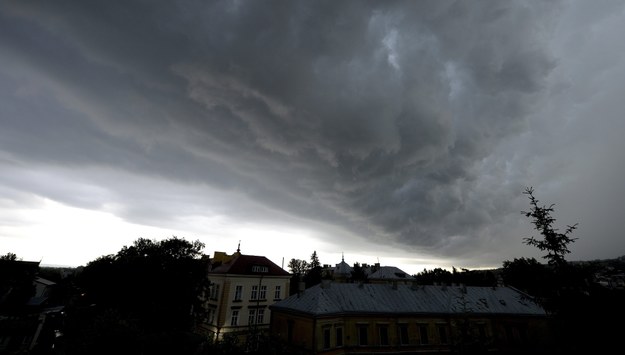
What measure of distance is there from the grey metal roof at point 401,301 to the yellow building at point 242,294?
1442 centimetres

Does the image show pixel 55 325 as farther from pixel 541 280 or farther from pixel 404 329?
pixel 541 280

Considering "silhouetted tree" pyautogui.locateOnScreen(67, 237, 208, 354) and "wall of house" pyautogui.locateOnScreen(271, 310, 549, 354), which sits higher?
"silhouetted tree" pyautogui.locateOnScreen(67, 237, 208, 354)

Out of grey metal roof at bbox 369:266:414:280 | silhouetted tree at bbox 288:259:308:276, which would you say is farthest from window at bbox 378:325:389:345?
silhouetted tree at bbox 288:259:308:276

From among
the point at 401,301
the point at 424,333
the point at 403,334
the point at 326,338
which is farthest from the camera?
the point at 401,301

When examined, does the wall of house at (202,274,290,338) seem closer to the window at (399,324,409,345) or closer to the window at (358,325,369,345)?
the window at (358,325,369,345)

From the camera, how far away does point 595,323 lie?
66.7 feet

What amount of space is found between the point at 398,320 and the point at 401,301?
319 cm

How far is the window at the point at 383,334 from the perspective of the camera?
32.4m

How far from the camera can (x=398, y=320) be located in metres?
33.9

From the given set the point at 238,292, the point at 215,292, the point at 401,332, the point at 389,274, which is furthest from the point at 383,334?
the point at 389,274

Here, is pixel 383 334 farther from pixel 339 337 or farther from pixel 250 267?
pixel 250 267

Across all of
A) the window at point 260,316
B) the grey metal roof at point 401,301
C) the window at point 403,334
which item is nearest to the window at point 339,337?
the grey metal roof at point 401,301

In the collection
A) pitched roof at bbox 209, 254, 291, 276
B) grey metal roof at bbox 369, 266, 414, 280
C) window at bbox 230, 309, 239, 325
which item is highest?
grey metal roof at bbox 369, 266, 414, 280

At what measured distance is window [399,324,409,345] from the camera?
1303 inches
